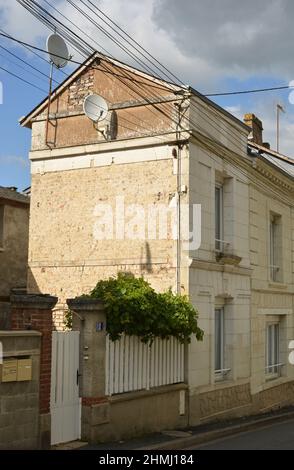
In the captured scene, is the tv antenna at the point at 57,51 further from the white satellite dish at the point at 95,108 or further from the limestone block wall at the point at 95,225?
the limestone block wall at the point at 95,225

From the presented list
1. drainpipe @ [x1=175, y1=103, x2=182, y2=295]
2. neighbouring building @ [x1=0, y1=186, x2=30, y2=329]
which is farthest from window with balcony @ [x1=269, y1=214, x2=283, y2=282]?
neighbouring building @ [x1=0, y1=186, x2=30, y2=329]

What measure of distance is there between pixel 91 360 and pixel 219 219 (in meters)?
6.17

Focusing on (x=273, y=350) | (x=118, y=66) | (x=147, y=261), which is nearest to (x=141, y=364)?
(x=147, y=261)

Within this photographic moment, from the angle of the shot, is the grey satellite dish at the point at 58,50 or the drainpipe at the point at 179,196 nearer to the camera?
the drainpipe at the point at 179,196

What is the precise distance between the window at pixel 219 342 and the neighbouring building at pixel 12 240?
6060 millimetres

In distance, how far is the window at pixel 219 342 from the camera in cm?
1485

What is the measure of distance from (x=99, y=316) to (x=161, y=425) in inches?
114

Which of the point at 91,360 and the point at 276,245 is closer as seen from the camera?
the point at 91,360

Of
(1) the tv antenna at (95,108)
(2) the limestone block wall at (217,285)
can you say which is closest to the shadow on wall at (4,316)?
(2) the limestone block wall at (217,285)

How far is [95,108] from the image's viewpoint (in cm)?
1394

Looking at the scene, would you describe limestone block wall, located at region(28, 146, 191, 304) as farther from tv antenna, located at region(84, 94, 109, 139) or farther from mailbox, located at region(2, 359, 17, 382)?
mailbox, located at region(2, 359, 17, 382)

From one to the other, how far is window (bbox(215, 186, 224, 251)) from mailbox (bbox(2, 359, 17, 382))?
7.11 meters

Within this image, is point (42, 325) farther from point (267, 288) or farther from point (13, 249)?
point (267, 288)

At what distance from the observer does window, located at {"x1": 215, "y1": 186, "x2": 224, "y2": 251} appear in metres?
15.0
